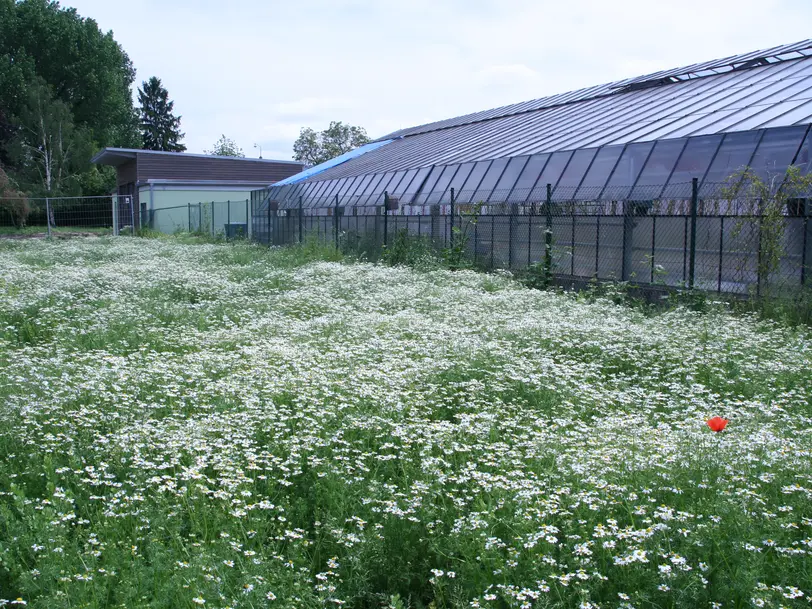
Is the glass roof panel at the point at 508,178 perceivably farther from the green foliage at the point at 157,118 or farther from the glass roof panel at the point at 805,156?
the green foliage at the point at 157,118

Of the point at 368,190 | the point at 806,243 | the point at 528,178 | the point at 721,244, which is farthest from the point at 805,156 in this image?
the point at 368,190

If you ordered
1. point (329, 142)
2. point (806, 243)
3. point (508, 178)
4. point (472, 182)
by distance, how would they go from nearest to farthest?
point (806, 243)
point (508, 178)
point (472, 182)
point (329, 142)

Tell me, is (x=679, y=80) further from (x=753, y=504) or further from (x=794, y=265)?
(x=753, y=504)

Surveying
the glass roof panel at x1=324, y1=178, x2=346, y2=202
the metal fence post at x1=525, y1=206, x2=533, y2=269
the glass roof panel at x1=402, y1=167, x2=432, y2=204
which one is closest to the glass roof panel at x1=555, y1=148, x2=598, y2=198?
the metal fence post at x1=525, y1=206, x2=533, y2=269

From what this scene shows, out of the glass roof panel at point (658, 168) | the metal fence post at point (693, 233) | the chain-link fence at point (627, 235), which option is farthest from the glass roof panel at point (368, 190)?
Result: the metal fence post at point (693, 233)

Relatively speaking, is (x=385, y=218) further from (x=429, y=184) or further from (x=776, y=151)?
(x=776, y=151)

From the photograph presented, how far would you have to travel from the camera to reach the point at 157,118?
276 ft

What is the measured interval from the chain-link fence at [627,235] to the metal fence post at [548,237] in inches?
1.0

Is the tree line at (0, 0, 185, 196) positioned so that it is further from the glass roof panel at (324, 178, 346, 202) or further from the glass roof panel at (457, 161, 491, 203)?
the glass roof panel at (457, 161, 491, 203)

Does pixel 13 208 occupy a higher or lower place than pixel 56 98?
lower

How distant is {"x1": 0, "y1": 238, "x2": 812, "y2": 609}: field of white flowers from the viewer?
10.6 feet

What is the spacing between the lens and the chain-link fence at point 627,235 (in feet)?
38.2

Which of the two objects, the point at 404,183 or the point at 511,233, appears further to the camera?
the point at 404,183

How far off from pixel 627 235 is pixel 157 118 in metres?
80.9
